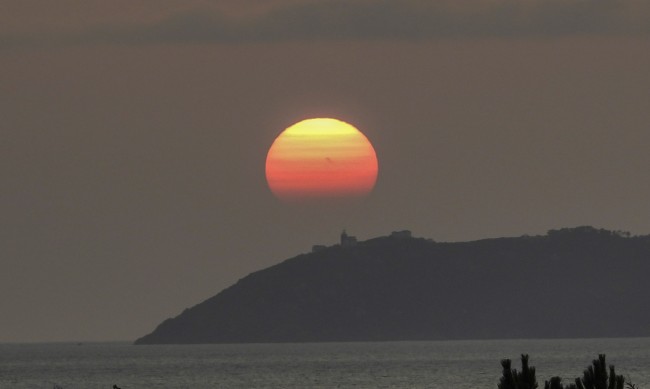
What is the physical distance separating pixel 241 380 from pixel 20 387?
83.5 ft

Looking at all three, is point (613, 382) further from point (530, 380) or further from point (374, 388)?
point (374, 388)

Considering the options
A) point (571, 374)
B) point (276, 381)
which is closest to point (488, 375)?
point (571, 374)

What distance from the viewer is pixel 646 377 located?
589ft

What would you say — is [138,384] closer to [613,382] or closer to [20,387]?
[20,387]

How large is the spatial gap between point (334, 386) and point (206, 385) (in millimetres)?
14114

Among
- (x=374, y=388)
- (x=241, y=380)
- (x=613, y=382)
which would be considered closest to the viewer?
(x=613, y=382)

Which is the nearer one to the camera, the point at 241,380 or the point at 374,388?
the point at 374,388

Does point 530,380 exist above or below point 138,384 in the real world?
below

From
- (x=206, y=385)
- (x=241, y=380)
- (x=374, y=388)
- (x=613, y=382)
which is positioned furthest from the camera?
(x=241, y=380)

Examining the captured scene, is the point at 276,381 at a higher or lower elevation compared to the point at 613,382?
higher

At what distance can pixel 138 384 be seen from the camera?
189750 mm

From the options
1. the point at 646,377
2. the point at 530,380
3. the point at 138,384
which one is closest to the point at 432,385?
Result: the point at 646,377

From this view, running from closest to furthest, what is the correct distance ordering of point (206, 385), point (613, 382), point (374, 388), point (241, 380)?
point (613, 382) → point (374, 388) → point (206, 385) → point (241, 380)

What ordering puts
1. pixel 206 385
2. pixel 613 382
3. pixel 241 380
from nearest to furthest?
pixel 613 382 → pixel 206 385 → pixel 241 380
